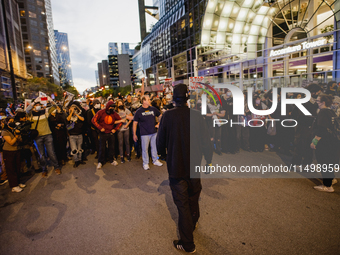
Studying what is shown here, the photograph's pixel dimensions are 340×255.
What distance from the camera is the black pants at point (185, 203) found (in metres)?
2.70

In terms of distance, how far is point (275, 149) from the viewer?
7.12 meters

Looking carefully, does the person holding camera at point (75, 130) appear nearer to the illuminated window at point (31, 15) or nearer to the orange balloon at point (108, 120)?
the orange balloon at point (108, 120)

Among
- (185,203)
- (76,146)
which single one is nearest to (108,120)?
(76,146)

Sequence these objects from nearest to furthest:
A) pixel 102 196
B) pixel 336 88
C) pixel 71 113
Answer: pixel 102 196 → pixel 71 113 → pixel 336 88

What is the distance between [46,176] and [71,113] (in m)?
2.15

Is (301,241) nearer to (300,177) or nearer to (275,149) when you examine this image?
(300,177)

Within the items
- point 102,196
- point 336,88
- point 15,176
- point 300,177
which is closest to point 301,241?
point 300,177

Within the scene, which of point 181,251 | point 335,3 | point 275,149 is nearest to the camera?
point 181,251

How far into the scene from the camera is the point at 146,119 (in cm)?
594

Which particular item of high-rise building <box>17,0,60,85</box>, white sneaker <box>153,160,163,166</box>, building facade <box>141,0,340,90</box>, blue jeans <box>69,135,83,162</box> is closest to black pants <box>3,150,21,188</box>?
blue jeans <box>69,135,83,162</box>

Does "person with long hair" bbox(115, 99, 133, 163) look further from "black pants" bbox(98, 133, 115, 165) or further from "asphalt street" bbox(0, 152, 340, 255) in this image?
"asphalt street" bbox(0, 152, 340, 255)

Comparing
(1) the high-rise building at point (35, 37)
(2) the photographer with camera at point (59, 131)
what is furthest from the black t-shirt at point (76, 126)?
(1) the high-rise building at point (35, 37)

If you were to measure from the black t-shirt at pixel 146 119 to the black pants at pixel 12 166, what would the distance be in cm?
332

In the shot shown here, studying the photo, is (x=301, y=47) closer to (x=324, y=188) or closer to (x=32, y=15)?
(x=324, y=188)
